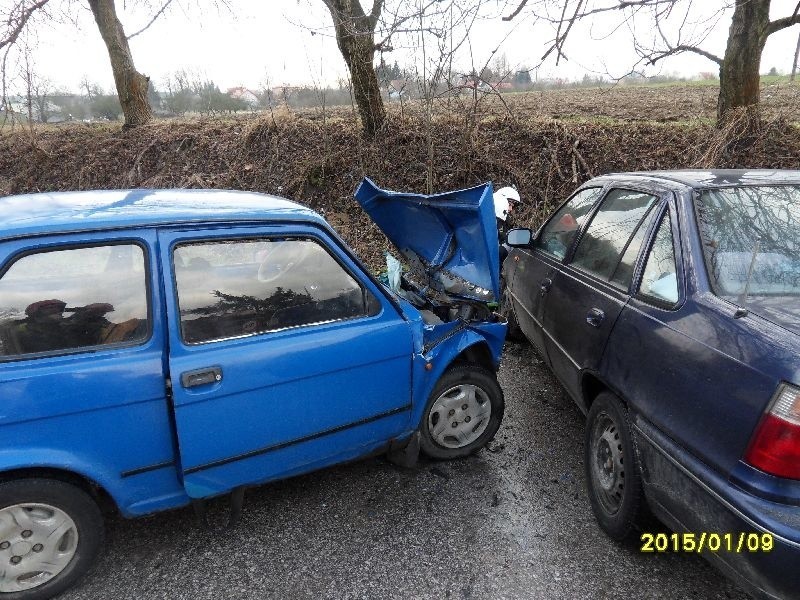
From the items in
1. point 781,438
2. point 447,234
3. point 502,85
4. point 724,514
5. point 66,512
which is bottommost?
point 66,512

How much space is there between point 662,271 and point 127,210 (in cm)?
252

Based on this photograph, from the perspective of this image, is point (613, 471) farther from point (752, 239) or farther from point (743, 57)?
point (743, 57)

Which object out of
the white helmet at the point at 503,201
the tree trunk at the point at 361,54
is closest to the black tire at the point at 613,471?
the white helmet at the point at 503,201

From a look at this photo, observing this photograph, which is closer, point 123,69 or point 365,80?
point 365,80

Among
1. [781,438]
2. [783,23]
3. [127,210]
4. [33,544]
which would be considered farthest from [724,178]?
[783,23]

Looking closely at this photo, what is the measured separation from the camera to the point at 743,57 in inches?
263

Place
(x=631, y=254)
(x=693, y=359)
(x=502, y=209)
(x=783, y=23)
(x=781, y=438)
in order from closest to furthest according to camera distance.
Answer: (x=781, y=438) < (x=693, y=359) < (x=631, y=254) < (x=502, y=209) < (x=783, y=23)

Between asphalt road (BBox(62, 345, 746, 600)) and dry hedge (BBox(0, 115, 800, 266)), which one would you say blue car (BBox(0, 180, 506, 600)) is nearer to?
asphalt road (BBox(62, 345, 746, 600))

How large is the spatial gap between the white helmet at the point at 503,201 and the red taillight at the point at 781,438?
3.68 meters

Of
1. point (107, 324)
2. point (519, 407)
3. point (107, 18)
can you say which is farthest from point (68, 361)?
point (107, 18)

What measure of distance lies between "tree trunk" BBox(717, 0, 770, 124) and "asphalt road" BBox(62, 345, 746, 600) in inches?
255

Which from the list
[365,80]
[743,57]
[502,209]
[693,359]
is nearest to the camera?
[693,359]

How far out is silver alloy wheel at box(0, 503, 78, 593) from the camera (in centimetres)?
203

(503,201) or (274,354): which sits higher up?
(503,201)
